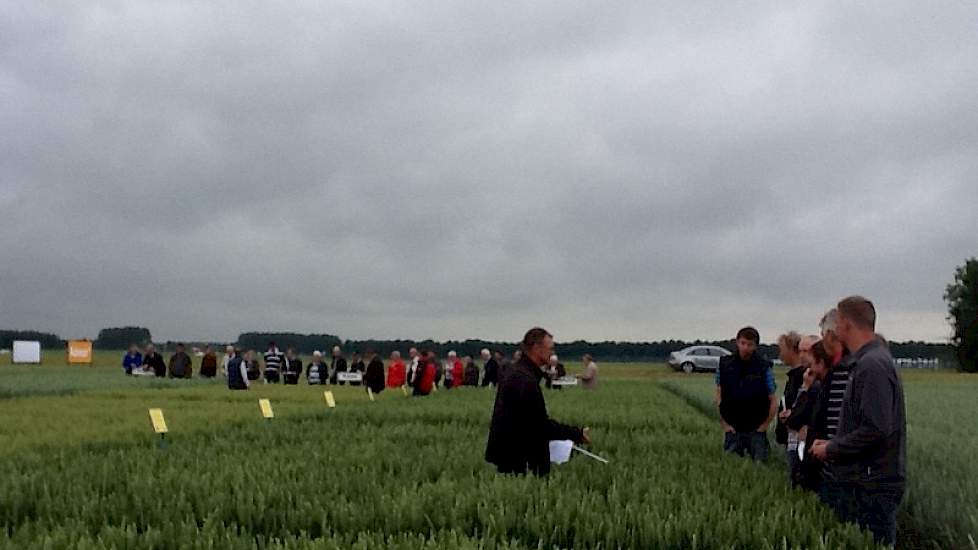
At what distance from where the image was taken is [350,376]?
3591cm

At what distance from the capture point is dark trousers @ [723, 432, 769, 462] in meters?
10.1

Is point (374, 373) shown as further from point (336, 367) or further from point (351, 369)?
point (351, 369)

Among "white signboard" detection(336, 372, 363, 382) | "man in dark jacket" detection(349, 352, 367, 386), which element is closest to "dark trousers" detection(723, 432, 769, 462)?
"white signboard" detection(336, 372, 363, 382)

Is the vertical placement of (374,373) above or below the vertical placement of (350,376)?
above

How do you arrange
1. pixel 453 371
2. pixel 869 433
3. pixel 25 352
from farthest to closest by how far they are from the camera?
pixel 25 352 < pixel 453 371 < pixel 869 433

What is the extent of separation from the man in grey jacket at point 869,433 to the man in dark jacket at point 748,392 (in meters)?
3.75

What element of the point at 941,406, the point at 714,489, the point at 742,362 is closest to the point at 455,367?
the point at 941,406

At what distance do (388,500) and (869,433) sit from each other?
328 centimetres

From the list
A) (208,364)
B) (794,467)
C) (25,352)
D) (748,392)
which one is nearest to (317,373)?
(208,364)

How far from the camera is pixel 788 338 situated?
8.94 metres

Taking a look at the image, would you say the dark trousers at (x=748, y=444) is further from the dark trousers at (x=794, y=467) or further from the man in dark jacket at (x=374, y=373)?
the man in dark jacket at (x=374, y=373)

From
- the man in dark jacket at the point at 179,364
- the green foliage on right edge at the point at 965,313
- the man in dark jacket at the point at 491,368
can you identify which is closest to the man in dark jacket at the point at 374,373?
the man in dark jacket at the point at 491,368

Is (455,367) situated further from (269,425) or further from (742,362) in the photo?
(742,362)

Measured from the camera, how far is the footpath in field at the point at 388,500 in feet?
18.4
